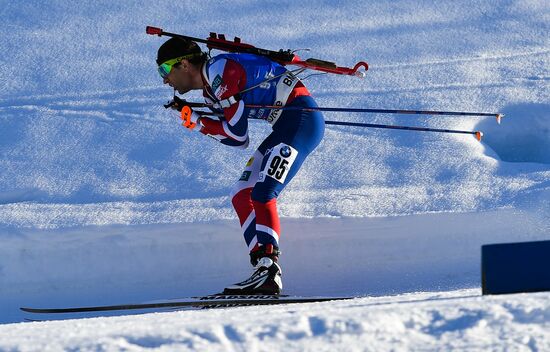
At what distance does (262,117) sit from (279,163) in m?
0.32

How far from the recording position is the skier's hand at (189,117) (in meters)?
5.18

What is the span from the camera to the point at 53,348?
2.99m

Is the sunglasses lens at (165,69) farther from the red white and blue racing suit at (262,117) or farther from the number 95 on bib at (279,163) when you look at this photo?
the number 95 on bib at (279,163)

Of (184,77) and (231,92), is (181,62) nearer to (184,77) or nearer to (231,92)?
(184,77)

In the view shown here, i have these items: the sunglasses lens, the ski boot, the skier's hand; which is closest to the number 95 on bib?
the ski boot

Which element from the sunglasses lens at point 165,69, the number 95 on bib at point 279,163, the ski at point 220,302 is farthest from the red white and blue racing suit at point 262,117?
the ski at point 220,302

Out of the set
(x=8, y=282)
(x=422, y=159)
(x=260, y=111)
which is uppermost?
(x=422, y=159)

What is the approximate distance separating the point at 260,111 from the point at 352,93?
2.17m

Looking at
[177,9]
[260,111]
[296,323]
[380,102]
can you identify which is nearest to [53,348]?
[296,323]

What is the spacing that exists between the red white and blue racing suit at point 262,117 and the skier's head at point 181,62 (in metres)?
0.07

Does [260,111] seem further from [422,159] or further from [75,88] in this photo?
[75,88]

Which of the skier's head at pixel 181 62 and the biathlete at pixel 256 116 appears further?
the skier's head at pixel 181 62

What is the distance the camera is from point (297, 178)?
6.11 m

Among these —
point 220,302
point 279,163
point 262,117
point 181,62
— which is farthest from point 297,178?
point 220,302
